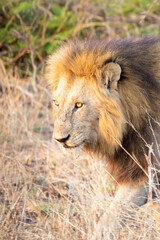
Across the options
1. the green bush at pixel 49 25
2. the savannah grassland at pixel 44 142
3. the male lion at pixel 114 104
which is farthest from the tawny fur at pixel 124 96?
the green bush at pixel 49 25

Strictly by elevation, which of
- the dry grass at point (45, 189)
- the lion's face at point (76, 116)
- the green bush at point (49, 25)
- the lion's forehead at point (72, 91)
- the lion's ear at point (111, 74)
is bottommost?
the dry grass at point (45, 189)

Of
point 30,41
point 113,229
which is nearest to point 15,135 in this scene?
point 30,41

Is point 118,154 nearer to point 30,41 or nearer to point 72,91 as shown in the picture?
point 72,91

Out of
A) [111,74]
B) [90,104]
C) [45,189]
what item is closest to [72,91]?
[90,104]

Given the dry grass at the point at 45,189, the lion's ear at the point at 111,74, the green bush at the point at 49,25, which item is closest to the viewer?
the dry grass at the point at 45,189

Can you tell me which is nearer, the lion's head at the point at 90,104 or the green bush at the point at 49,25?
the lion's head at the point at 90,104

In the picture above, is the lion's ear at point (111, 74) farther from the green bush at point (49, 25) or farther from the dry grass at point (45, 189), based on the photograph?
the green bush at point (49, 25)

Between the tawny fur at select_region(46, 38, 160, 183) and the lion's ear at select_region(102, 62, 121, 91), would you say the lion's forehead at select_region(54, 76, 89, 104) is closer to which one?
the tawny fur at select_region(46, 38, 160, 183)

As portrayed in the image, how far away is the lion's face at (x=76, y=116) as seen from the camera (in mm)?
3252

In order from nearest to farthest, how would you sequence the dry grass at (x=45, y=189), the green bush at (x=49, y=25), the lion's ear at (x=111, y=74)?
the dry grass at (x=45, y=189) < the lion's ear at (x=111, y=74) < the green bush at (x=49, y=25)

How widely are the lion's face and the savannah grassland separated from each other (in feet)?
0.87

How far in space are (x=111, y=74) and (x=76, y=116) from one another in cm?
43

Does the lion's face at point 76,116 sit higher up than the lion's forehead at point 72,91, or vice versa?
the lion's forehead at point 72,91

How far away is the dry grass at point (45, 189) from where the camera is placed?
3158 mm
